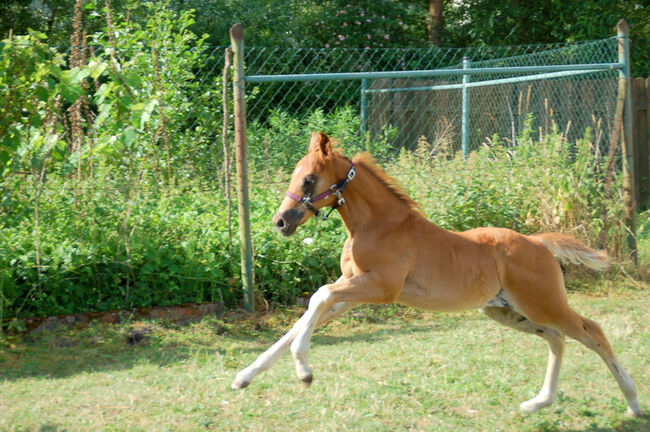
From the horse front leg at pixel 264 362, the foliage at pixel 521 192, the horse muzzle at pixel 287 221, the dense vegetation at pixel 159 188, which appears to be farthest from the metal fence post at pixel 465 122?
the horse front leg at pixel 264 362

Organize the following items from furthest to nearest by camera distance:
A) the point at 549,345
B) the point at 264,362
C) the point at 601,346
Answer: the point at 549,345 → the point at 601,346 → the point at 264,362

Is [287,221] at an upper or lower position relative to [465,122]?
lower

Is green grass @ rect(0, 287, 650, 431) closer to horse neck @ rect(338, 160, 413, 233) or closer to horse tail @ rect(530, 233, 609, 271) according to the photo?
horse tail @ rect(530, 233, 609, 271)

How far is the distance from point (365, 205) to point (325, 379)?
1.42 meters

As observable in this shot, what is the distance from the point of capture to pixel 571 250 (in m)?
5.12

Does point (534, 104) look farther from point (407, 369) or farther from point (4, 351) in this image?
point (4, 351)

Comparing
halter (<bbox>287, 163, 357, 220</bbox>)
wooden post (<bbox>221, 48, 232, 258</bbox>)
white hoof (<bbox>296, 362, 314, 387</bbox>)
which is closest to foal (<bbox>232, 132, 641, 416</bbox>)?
halter (<bbox>287, 163, 357, 220</bbox>)

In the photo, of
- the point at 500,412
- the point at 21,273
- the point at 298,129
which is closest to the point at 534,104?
the point at 298,129

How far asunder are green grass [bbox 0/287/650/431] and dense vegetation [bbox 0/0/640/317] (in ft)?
1.62

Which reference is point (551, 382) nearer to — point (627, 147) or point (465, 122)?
point (627, 147)

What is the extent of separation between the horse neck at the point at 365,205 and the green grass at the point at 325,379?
122cm

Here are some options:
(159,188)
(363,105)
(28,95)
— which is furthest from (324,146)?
(363,105)

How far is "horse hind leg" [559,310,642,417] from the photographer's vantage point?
4.80m

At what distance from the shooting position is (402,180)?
8.55 m
